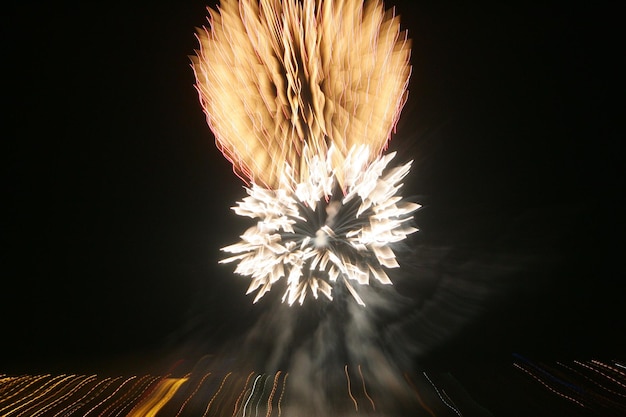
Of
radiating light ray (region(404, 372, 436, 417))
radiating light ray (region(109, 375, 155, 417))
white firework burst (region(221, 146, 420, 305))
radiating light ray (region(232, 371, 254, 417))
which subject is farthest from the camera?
white firework burst (region(221, 146, 420, 305))

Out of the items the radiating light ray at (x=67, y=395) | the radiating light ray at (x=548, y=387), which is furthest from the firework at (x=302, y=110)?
the radiating light ray at (x=67, y=395)

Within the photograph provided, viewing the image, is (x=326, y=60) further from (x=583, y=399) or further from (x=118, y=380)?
(x=118, y=380)

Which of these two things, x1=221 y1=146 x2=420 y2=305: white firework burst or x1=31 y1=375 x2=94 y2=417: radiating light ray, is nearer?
x1=31 y1=375 x2=94 y2=417: radiating light ray

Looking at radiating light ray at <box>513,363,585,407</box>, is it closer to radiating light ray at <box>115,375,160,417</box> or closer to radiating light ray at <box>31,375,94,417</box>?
radiating light ray at <box>115,375,160,417</box>

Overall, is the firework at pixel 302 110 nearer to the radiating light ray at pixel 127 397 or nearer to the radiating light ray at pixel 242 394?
the radiating light ray at pixel 242 394

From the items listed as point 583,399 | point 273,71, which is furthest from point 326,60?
point 583,399

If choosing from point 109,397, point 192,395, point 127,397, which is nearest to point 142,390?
point 127,397

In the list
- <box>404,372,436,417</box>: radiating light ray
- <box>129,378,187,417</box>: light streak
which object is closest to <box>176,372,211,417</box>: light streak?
<box>129,378,187,417</box>: light streak
